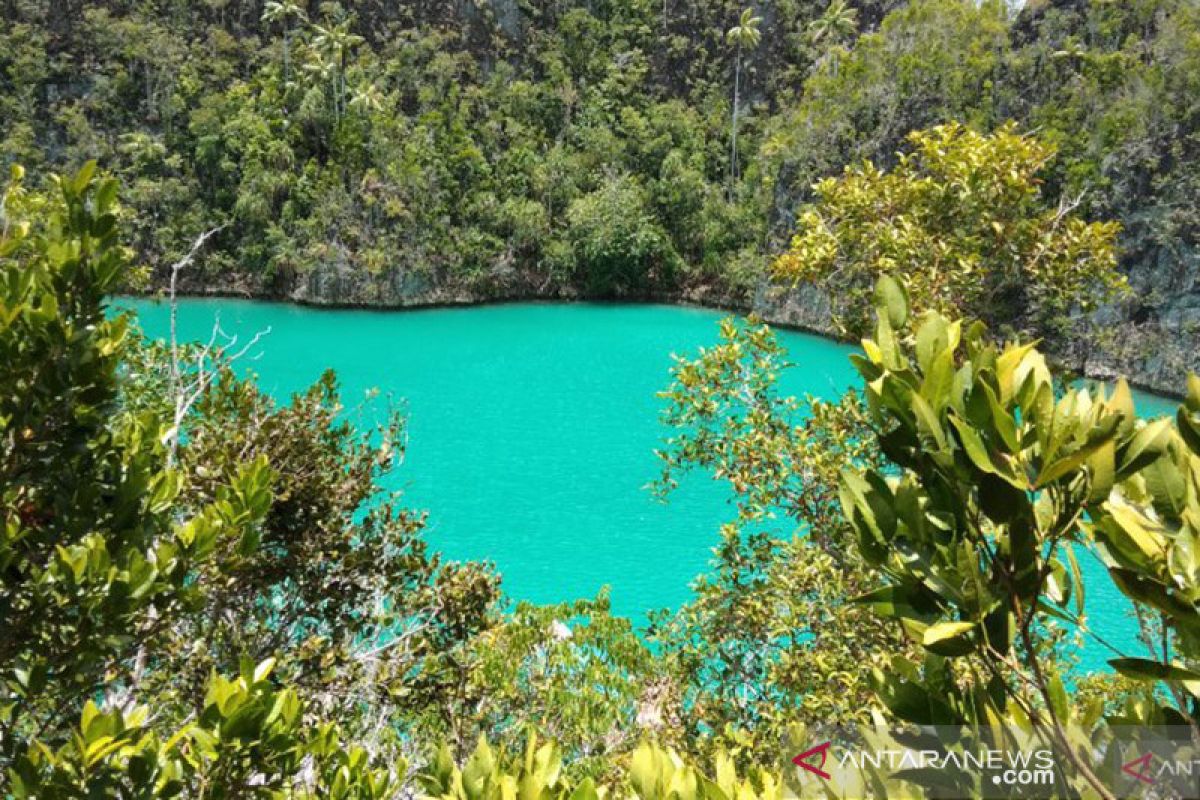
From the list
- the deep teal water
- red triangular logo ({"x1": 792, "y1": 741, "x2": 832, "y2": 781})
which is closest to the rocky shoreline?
the deep teal water

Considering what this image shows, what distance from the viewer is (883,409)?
1.01 m

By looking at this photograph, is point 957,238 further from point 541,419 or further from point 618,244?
point 618,244

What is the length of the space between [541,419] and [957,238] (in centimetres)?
1374

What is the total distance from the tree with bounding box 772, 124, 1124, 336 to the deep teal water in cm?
270

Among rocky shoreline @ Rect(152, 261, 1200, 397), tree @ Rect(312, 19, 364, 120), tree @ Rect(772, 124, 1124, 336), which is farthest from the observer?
tree @ Rect(312, 19, 364, 120)

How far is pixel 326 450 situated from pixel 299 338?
21816 mm

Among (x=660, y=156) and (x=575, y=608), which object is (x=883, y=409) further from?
(x=660, y=156)

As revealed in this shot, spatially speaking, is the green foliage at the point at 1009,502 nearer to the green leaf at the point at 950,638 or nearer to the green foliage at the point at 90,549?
the green leaf at the point at 950,638

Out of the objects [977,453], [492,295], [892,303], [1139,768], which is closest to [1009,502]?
[977,453]

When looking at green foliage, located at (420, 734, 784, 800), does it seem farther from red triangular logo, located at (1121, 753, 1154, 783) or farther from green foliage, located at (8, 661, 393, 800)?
green foliage, located at (8, 661, 393, 800)

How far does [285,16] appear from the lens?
104 ft

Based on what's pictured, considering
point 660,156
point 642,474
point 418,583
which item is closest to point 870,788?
point 418,583

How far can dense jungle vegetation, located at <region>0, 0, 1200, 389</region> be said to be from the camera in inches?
1037

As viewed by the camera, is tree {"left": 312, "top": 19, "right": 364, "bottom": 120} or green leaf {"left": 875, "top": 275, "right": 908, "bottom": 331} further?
tree {"left": 312, "top": 19, "right": 364, "bottom": 120}
